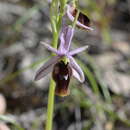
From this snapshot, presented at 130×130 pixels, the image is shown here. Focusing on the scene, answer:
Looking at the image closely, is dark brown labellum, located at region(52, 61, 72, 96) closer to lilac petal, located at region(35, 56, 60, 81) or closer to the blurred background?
lilac petal, located at region(35, 56, 60, 81)

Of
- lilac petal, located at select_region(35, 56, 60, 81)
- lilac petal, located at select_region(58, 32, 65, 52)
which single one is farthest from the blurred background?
lilac petal, located at select_region(58, 32, 65, 52)

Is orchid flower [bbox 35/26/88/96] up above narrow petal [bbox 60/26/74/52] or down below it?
below

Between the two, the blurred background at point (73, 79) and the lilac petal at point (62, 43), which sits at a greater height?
the lilac petal at point (62, 43)

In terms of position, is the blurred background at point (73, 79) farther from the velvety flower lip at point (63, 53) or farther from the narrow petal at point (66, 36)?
the narrow petal at point (66, 36)

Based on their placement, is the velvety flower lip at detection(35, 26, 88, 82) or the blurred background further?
the blurred background

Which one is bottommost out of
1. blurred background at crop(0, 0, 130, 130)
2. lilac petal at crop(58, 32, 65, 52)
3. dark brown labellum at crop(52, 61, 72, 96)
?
blurred background at crop(0, 0, 130, 130)

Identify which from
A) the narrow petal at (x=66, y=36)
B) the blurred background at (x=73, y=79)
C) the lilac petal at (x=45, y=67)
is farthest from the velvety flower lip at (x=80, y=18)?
the blurred background at (x=73, y=79)

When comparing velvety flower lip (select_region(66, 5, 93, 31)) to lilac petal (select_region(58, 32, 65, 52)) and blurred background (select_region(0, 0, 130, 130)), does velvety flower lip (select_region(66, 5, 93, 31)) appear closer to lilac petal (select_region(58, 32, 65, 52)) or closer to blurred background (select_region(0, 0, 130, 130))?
lilac petal (select_region(58, 32, 65, 52))

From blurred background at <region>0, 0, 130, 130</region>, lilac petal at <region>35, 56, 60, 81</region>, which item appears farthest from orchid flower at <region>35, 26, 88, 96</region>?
blurred background at <region>0, 0, 130, 130</region>
